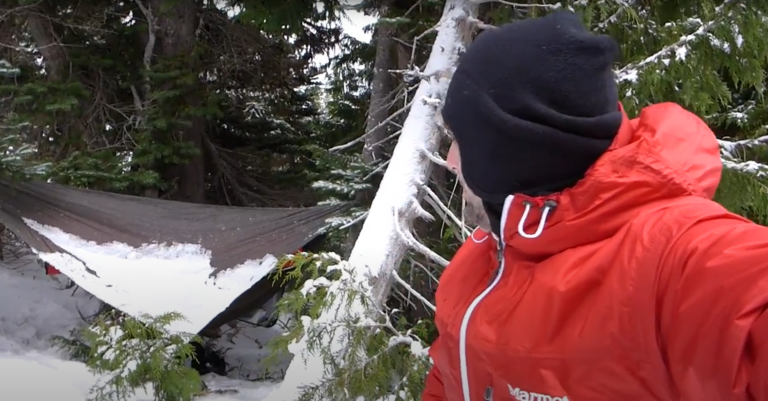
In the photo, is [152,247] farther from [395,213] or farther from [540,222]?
[540,222]

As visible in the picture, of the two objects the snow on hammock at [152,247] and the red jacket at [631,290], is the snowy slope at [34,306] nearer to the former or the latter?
the snow on hammock at [152,247]

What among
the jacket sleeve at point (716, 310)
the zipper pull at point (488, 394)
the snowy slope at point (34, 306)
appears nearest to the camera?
the jacket sleeve at point (716, 310)

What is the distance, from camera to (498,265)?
0.67 metres

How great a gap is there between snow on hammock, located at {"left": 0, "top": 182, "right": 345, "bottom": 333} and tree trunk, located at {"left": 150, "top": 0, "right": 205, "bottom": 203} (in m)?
1.60

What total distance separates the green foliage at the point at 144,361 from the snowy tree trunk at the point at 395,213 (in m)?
0.34

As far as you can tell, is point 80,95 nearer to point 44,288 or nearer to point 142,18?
point 142,18

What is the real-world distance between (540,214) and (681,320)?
0.59ft

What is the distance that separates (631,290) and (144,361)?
1.90m

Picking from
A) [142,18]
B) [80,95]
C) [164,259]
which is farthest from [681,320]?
[142,18]

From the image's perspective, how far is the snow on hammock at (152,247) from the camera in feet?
9.55

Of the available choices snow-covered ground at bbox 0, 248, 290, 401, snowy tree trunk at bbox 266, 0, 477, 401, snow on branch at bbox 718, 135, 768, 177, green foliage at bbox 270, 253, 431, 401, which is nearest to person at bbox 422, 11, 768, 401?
green foliage at bbox 270, 253, 431, 401

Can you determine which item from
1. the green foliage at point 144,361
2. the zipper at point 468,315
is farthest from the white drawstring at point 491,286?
the green foliage at point 144,361

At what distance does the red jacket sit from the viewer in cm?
44

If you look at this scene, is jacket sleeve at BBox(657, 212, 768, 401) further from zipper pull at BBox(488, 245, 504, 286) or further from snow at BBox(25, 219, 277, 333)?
snow at BBox(25, 219, 277, 333)
